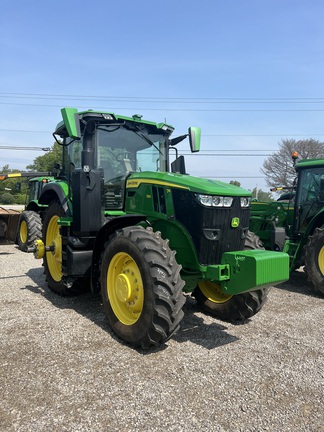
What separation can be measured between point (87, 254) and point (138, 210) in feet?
2.80

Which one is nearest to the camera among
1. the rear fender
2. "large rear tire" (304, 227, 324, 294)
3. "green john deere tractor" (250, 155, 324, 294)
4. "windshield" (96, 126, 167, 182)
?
"windshield" (96, 126, 167, 182)

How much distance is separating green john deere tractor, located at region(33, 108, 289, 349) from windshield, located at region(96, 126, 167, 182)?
1 cm

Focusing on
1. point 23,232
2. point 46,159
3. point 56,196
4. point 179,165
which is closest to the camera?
point 179,165

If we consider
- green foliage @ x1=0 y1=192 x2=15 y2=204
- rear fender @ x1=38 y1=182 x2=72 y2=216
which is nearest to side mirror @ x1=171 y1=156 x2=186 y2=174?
rear fender @ x1=38 y1=182 x2=72 y2=216

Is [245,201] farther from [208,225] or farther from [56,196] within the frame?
[56,196]

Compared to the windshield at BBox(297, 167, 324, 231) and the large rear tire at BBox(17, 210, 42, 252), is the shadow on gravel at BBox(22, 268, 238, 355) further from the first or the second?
the large rear tire at BBox(17, 210, 42, 252)

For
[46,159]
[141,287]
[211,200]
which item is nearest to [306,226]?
[211,200]

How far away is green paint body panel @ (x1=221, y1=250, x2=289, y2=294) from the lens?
3.47 meters

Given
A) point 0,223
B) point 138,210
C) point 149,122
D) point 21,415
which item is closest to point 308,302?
point 138,210

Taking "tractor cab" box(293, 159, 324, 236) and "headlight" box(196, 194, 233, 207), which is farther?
"tractor cab" box(293, 159, 324, 236)

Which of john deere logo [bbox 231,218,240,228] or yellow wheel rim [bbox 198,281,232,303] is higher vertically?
john deere logo [bbox 231,218,240,228]

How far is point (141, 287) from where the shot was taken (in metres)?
3.78

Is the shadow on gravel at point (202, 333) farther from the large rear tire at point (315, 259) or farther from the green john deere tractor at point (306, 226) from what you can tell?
the green john deere tractor at point (306, 226)

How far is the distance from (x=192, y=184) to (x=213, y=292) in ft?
5.24
